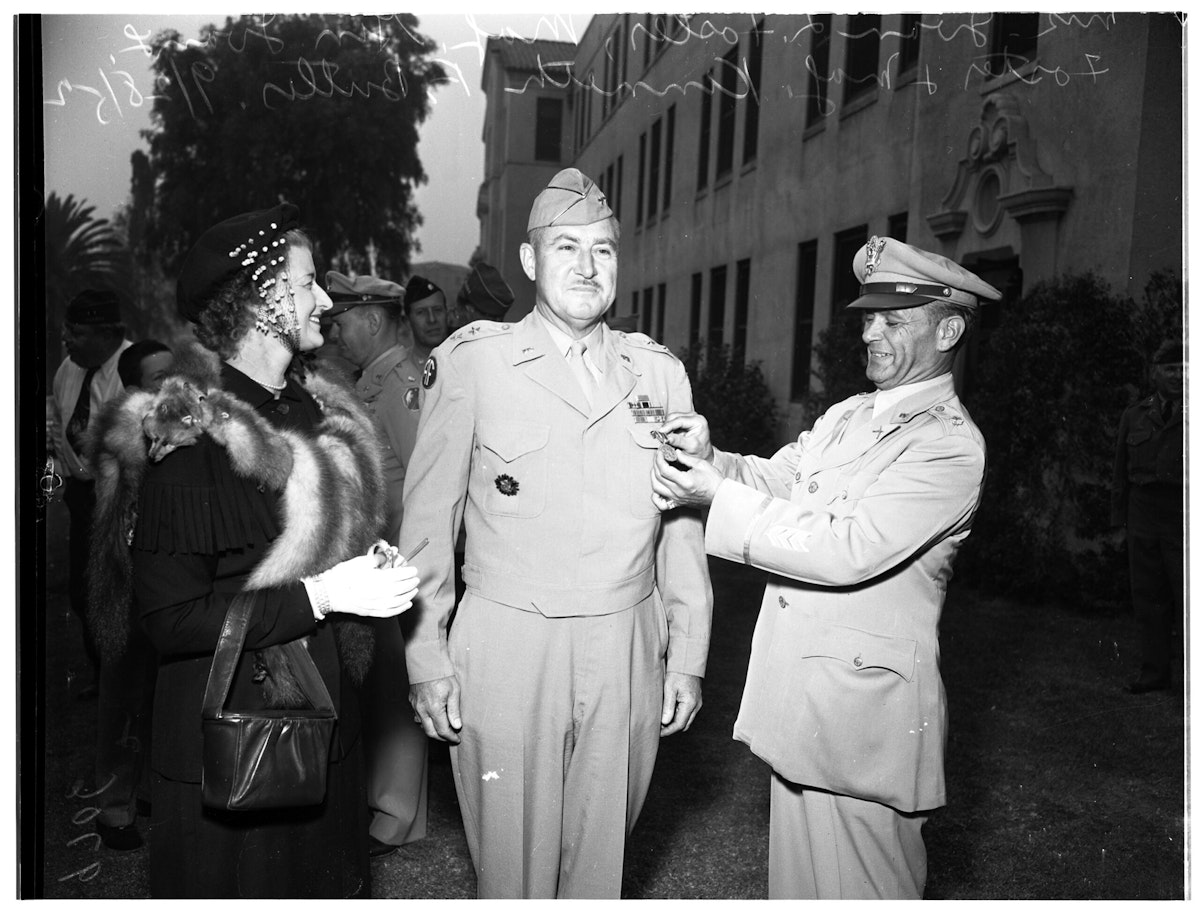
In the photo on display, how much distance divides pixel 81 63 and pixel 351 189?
2258 mm

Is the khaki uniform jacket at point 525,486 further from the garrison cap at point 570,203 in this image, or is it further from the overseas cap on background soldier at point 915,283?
the overseas cap on background soldier at point 915,283

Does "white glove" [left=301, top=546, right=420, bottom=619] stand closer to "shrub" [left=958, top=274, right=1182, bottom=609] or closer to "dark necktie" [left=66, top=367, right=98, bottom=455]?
"dark necktie" [left=66, top=367, right=98, bottom=455]

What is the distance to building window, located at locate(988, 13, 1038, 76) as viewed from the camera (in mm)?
3893

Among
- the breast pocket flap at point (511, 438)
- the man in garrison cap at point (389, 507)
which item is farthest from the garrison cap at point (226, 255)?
the man in garrison cap at point (389, 507)

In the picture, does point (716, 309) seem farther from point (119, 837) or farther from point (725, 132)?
point (119, 837)

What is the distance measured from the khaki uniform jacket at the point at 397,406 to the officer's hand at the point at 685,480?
190 centimetres

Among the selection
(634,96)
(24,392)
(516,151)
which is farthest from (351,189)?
(24,392)

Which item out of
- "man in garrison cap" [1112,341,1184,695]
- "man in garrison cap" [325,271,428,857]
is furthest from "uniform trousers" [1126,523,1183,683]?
Result: "man in garrison cap" [325,271,428,857]

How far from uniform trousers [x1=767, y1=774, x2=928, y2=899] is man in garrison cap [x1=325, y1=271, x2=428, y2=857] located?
144 cm

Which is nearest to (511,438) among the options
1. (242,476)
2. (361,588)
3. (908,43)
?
(361,588)

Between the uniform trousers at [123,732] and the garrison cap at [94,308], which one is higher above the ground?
the garrison cap at [94,308]

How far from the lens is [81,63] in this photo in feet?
10.4

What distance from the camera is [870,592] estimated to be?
8.70 ft

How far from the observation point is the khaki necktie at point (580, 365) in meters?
2.75
